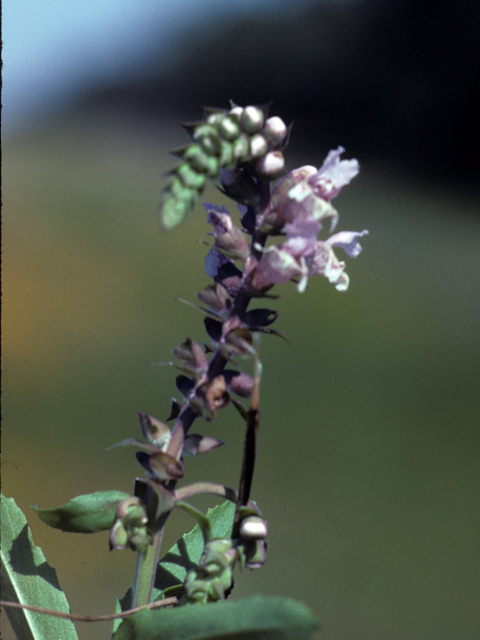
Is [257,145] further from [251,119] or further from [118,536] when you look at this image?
[118,536]

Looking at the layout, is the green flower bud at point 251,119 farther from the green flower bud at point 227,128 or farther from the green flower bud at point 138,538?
the green flower bud at point 138,538

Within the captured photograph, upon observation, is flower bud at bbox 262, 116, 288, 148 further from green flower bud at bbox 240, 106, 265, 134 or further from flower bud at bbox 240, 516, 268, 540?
flower bud at bbox 240, 516, 268, 540

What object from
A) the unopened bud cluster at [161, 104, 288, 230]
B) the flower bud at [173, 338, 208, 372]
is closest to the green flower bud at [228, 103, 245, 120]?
the unopened bud cluster at [161, 104, 288, 230]

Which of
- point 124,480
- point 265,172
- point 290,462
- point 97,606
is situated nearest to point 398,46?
point 290,462

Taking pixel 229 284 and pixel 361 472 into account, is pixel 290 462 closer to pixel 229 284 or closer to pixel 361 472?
pixel 361 472

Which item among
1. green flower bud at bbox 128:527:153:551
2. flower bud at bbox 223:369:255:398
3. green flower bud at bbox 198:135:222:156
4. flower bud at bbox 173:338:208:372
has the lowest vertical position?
green flower bud at bbox 128:527:153:551

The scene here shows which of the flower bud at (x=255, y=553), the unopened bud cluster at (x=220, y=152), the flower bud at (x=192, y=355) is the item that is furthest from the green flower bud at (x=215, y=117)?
the flower bud at (x=255, y=553)
